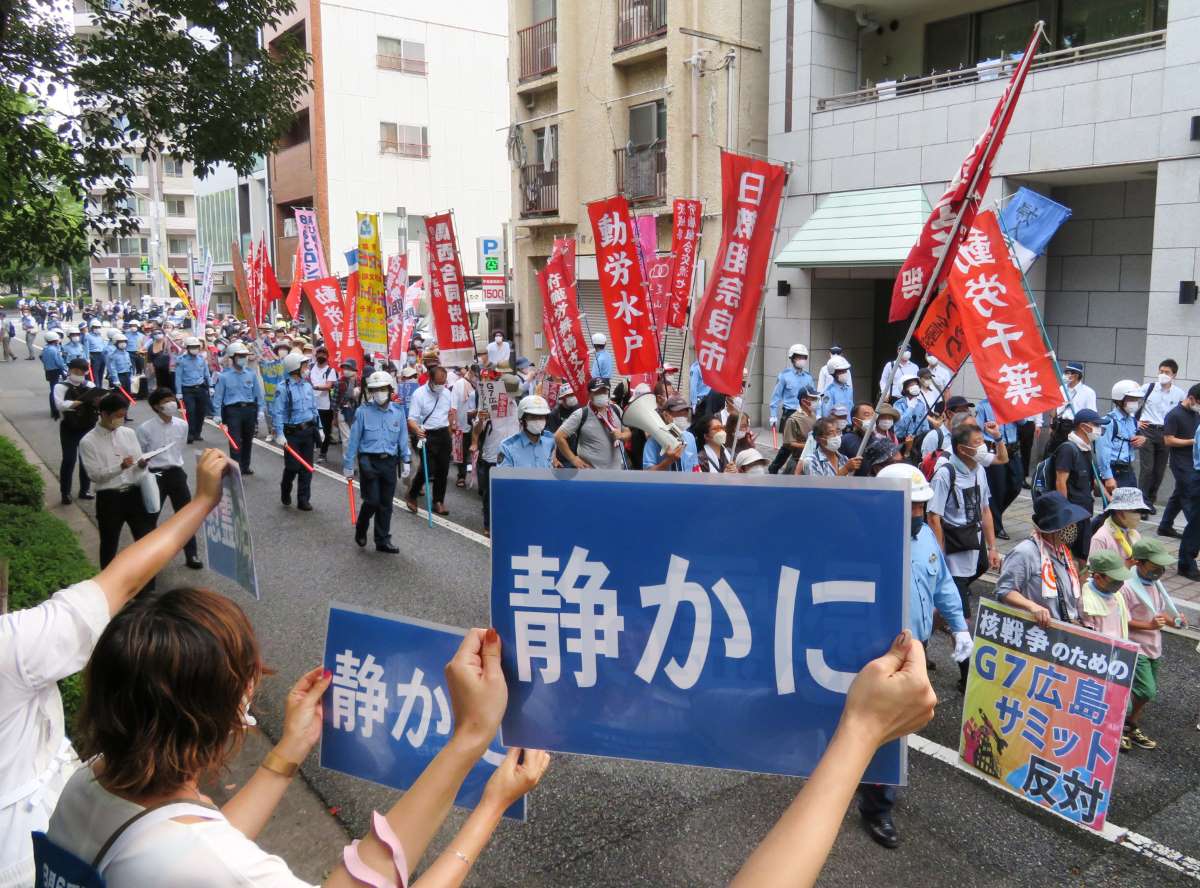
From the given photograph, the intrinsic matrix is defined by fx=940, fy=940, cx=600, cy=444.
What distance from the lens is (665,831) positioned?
4.75m

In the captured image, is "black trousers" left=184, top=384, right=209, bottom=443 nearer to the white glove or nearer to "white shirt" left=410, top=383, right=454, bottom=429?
"white shirt" left=410, top=383, right=454, bottom=429

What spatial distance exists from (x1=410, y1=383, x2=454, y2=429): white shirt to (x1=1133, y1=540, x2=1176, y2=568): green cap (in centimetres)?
809

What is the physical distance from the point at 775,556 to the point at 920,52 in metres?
18.3

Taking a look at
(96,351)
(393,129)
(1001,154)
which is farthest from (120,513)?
(393,129)

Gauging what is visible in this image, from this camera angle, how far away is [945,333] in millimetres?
8133

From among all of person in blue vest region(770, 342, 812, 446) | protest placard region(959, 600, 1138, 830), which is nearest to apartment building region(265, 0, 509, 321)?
person in blue vest region(770, 342, 812, 446)

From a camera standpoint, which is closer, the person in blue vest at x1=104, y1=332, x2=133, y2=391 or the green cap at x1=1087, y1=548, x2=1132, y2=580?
the green cap at x1=1087, y1=548, x2=1132, y2=580

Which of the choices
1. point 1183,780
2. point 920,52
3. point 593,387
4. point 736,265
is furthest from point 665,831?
point 920,52

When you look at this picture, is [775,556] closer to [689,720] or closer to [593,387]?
[689,720]

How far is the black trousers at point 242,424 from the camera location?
14.1 metres

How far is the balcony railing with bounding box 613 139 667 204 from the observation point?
20.7m

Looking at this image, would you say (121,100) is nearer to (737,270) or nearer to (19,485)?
(19,485)

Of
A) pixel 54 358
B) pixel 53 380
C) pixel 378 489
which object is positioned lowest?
pixel 378 489

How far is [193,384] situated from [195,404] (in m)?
0.37
